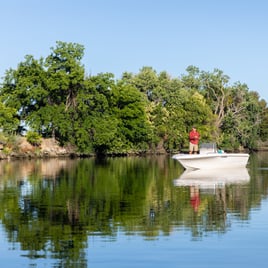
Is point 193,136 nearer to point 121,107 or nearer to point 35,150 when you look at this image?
point 35,150

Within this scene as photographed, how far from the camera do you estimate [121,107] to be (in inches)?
3159

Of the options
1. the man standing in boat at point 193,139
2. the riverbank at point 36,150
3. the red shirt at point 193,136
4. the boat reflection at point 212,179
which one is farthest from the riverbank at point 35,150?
the boat reflection at point 212,179

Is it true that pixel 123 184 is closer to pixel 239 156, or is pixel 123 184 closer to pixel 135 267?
pixel 239 156

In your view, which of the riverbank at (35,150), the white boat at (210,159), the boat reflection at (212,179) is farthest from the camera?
the riverbank at (35,150)

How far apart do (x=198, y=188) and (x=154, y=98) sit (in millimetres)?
63199

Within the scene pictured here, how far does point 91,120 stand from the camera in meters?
71.8

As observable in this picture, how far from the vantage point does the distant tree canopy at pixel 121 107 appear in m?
70.8

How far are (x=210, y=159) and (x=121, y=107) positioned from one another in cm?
4009

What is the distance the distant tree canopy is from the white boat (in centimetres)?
3054

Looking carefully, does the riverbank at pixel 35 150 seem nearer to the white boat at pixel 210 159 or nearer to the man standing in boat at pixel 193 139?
the man standing in boat at pixel 193 139

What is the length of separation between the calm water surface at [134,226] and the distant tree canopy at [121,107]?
42171 millimetres

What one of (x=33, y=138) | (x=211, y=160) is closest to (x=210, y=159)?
(x=211, y=160)

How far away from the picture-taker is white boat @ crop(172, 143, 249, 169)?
40688 mm

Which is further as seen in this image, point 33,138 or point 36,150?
point 36,150
